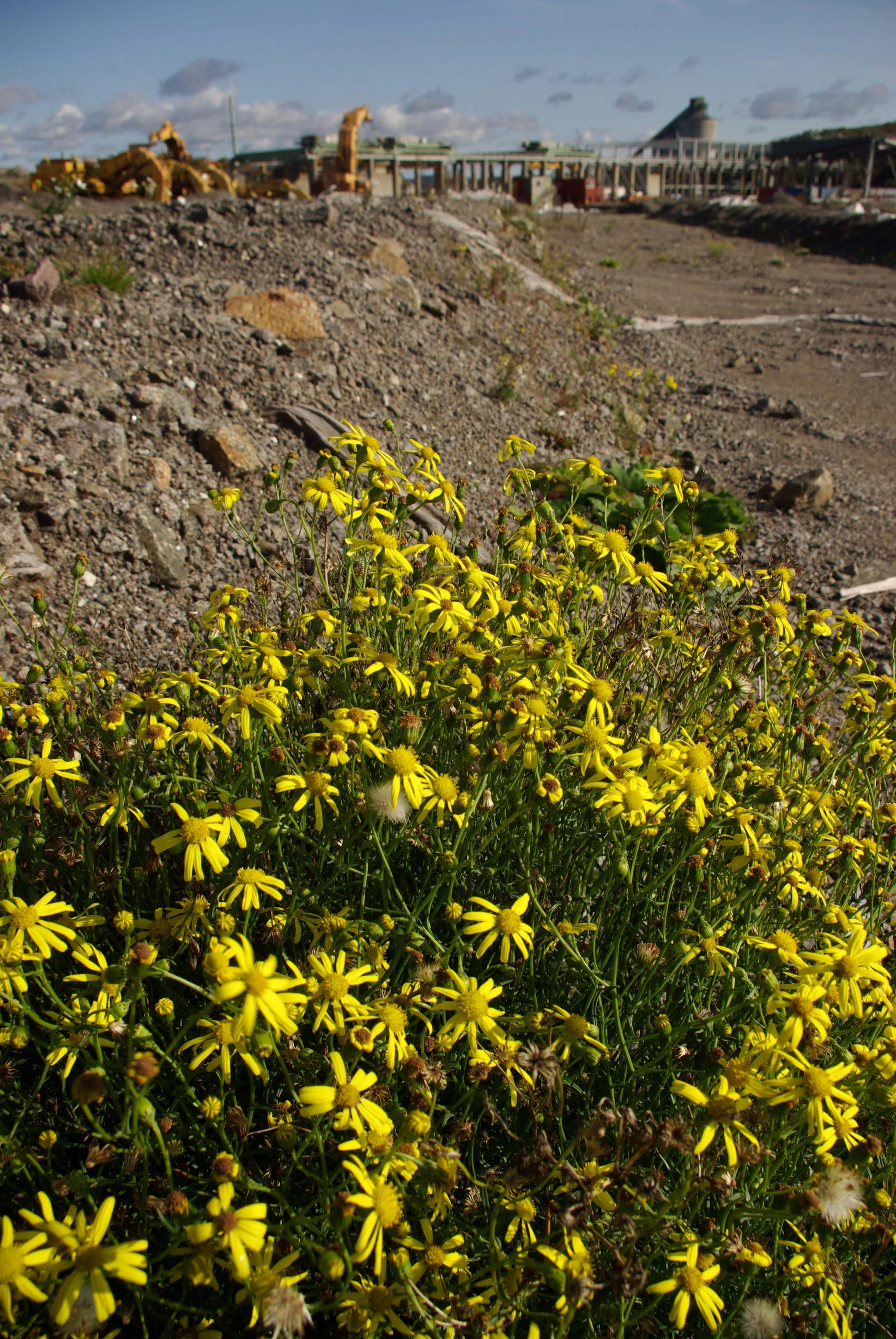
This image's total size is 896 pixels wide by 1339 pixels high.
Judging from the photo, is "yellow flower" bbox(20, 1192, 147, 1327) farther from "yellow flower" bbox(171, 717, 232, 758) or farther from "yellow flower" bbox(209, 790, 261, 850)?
"yellow flower" bbox(171, 717, 232, 758)

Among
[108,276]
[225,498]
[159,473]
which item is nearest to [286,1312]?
[225,498]

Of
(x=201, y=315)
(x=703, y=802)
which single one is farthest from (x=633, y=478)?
(x=703, y=802)

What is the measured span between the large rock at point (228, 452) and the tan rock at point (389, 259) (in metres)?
5.48

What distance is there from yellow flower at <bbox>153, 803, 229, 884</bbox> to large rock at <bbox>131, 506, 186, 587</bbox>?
3.00 meters

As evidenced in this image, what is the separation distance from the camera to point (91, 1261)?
51.9 inches

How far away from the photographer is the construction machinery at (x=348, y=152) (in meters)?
17.4

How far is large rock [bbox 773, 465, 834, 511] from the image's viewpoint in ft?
25.5

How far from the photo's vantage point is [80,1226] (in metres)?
1.38

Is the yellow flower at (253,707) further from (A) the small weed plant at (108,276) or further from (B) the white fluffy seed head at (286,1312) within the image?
(A) the small weed plant at (108,276)

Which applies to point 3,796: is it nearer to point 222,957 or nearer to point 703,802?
point 222,957

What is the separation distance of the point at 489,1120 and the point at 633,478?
5880mm

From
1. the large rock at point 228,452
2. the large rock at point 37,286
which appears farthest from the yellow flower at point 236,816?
the large rock at point 37,286

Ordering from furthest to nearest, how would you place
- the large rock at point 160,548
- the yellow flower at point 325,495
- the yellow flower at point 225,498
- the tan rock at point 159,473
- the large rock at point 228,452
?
the large rock at point 228,452 → the tan rock at point 159,473 → the large rock at point 160,548 → the yellow flower at point 225,498 → the yellow flower at point 325,495

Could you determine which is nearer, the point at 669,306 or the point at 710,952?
the point at 710,952
